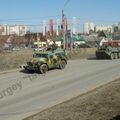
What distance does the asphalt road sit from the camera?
15.1 metres

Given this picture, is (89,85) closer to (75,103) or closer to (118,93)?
(118,93)

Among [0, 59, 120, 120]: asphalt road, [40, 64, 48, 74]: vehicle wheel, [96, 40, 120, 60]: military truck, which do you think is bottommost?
[0, 59, 120, 120]: asphalt road

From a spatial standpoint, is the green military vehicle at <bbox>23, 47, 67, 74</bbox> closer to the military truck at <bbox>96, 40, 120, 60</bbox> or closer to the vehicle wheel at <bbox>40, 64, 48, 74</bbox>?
the vehicle wheel at <bbox>40, 64, 48, 74</bbox>

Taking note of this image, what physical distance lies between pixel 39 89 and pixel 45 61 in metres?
9.33

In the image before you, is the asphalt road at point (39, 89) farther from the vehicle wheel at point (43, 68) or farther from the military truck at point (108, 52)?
the military truck at point (108, 52)

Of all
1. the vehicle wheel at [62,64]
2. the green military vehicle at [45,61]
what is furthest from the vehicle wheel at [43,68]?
the vehicle wheel at [62,64]

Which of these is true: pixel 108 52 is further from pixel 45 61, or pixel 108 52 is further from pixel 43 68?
pixel 43 68

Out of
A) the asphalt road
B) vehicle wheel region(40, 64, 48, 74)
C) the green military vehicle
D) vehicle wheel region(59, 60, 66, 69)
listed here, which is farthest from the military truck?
vehicle wheel region(40, 64, 48, 74)

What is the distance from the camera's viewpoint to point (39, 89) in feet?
67.2

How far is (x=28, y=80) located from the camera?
963 inches

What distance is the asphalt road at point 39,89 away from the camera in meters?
15.1

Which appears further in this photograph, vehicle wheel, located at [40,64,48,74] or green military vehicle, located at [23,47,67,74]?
green military vehicle, located at [23,47,67,74]

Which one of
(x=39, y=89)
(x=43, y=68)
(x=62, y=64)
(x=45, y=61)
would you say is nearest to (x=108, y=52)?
(x=62, y=64)

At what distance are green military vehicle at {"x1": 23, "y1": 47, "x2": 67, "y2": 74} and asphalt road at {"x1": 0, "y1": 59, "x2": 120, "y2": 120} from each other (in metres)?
0.66
